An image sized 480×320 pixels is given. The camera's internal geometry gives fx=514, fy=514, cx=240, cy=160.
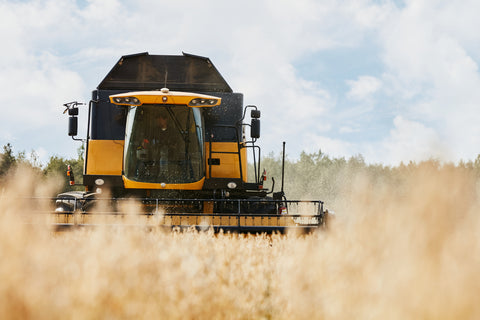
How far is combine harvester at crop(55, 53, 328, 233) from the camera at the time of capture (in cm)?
682

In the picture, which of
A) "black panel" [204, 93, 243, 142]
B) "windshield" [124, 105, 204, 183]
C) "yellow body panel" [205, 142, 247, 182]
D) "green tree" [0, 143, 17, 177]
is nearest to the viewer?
"windshield" [124, 105, 204, 183]

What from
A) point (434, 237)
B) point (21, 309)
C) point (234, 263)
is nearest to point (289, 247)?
point (234, 263)

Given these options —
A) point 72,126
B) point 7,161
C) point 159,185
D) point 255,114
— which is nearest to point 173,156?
point 159,185

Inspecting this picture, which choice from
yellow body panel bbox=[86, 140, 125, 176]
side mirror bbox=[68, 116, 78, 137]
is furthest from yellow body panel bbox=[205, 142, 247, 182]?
side mirror bbox=[68, 116, 78, 137]

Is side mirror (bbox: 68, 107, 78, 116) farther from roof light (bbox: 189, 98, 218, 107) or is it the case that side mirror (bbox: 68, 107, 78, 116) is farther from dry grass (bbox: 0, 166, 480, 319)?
dry grass (bbox: 0, 166, 480, 319)

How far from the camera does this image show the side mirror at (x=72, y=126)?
27.7ft

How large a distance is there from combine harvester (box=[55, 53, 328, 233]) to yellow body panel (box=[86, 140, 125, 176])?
17 millimetres

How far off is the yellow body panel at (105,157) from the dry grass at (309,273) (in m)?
5.36

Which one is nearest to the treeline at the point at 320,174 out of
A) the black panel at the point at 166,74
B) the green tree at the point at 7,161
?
the green tree at the point at 7,161

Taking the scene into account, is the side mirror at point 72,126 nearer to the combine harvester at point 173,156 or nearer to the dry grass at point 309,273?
the combine harvester at point 173,156

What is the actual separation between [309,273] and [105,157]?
6.26m

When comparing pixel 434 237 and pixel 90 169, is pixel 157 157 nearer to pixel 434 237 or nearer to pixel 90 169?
pixel 90 169

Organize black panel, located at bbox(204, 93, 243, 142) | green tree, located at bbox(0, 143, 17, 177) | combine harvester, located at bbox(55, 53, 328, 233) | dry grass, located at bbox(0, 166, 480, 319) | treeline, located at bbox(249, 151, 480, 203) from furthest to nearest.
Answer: treeline, located at bbox(249, 151, 480, 203) < green tree, located at bbox(0, 143, 17, 177) < black panel, located at bbox(204, 93, 243, 142) < combine harvester, located at bbox(55, 53, 328, 233) < dry grass, located at bbox(0, 166, 480, 319)

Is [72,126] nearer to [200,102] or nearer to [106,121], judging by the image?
[106,121]
